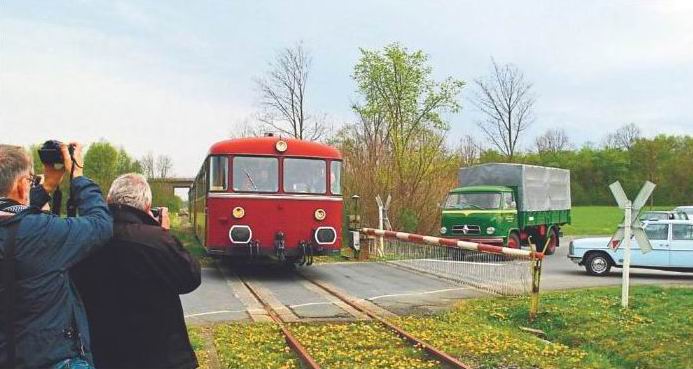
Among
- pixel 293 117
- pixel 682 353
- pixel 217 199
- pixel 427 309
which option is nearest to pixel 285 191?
pixel 217 199

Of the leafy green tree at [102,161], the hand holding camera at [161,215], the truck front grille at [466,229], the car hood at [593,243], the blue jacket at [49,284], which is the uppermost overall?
the leafy green tree at [102,161]

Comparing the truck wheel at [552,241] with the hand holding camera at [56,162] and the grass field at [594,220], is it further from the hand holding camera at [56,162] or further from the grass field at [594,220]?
the hand holding camera at [56,162]

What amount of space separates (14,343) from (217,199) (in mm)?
12175

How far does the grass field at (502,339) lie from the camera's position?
7.98 meters

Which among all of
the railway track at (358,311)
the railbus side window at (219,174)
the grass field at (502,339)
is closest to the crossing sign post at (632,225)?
the grass field at (502,339)

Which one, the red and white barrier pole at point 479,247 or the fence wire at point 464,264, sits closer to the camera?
the red and white barrier pole at point 479,247

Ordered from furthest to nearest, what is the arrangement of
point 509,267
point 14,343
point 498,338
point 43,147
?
point 509,267 → point 498,338 → point 43,147 → point 14,343

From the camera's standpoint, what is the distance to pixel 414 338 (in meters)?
8.79

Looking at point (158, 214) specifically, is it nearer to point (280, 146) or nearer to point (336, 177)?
point (280, 146)

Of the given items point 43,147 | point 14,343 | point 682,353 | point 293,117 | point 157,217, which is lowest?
point 682,353

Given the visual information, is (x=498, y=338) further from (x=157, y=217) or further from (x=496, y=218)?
(x=496, y=218)

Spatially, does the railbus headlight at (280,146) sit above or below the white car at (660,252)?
above

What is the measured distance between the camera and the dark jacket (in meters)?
3.55

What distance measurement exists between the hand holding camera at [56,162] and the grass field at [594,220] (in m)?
40.9
